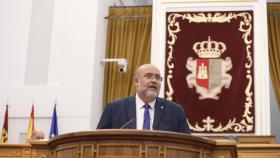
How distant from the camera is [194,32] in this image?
9320 mm

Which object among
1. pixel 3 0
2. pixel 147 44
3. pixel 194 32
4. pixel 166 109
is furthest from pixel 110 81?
pixel 166 109

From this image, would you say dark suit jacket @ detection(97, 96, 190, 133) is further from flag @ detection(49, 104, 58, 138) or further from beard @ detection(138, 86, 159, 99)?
flag @ detection(49, 104, 58, 138)

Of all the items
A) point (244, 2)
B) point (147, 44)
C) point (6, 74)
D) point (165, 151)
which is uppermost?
point (244, 2)

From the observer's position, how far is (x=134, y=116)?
4477mm

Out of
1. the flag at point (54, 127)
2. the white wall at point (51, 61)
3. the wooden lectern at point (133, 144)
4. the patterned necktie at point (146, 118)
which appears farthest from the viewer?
the white wall at point (51, 61)

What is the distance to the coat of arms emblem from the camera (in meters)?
8.96

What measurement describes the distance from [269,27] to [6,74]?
4.74 meters

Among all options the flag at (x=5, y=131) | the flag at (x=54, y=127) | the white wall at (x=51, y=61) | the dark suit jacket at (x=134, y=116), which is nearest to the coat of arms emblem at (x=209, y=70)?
the white wall at (x=51, y=61)

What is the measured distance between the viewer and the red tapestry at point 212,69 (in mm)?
8742

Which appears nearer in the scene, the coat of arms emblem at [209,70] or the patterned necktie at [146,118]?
the patterned necktie at [146,118]

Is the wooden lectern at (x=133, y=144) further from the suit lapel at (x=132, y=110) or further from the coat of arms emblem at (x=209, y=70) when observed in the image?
the coat of arms emblem at (x=209, y=70)

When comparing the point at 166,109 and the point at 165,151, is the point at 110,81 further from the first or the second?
the point at 165,151

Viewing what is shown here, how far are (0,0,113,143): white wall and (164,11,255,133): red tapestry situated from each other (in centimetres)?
131

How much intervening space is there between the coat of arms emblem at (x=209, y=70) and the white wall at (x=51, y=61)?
1.71 meters
